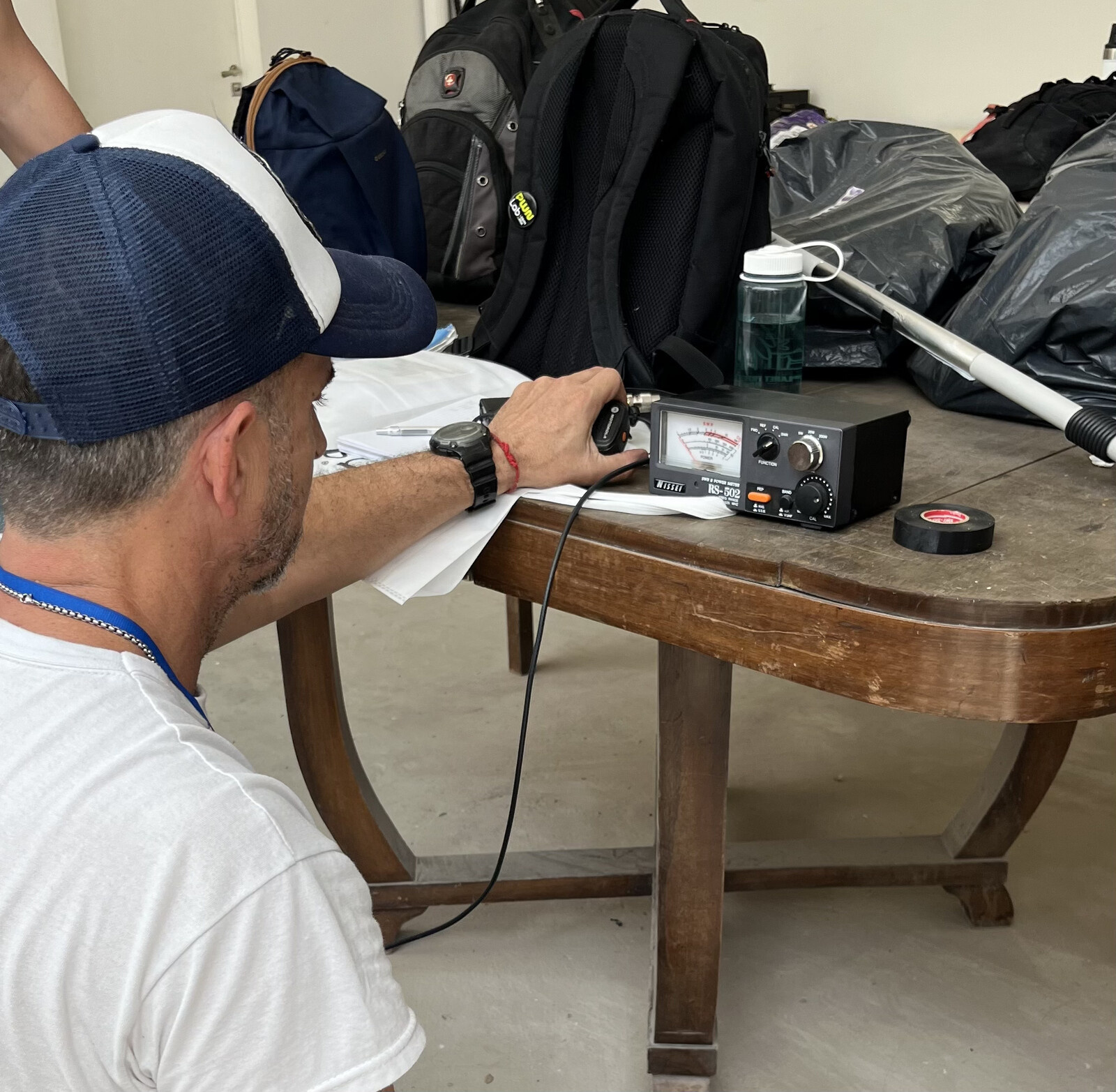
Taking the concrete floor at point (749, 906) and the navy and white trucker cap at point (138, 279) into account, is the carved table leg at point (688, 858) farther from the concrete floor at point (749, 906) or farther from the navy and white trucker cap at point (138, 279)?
the navy and white trucker cap at point (138, 279)

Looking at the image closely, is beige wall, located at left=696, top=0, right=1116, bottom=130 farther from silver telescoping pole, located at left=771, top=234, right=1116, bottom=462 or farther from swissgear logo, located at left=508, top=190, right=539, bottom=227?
swissgear logo, located at left=508, top=190, right=539, bottom=227

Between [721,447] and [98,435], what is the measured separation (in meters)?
0.54

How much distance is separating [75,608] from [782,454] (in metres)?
0.56

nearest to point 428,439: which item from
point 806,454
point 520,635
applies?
point 806,454

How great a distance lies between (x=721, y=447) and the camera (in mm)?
1049

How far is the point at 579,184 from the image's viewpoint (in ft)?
4.61

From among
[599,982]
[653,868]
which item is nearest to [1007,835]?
[653,868]

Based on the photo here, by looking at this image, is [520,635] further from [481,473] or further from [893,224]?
[481,473]

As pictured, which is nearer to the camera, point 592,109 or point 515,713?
point 592,109

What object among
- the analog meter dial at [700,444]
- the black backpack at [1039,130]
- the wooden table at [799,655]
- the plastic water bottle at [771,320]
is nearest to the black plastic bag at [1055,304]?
the wooden table at [799,655]

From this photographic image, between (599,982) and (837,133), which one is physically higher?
(837,133)

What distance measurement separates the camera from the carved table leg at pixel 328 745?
1634 millimetres

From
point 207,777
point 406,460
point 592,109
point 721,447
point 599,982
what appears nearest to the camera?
point 207,777

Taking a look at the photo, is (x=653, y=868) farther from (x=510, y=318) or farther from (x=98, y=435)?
(x=98, y=435)
